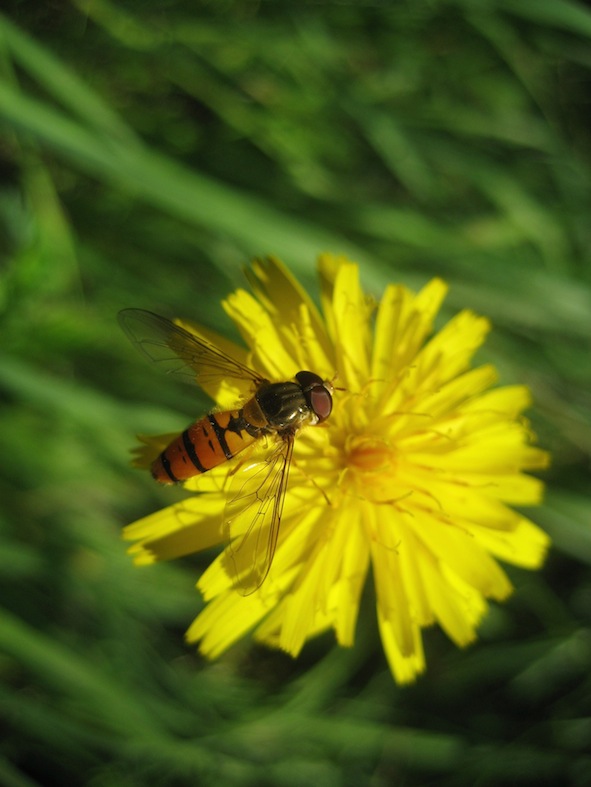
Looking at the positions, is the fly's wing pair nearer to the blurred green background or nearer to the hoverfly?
the hoverfly

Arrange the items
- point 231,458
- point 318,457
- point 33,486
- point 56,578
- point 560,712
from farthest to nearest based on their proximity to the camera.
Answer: point 560,712, point 33,486, point 56,578, point 318,457, point 231,458

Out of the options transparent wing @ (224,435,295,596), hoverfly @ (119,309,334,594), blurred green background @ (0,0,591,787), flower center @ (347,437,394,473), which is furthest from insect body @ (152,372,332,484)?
blurred green background @ (0,0,591,787)

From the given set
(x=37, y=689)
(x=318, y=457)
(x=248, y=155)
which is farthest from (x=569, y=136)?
(x=37, y=689)

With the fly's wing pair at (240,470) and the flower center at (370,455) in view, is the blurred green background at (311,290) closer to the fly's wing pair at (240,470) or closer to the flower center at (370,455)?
the fly's wing pair at (240,470)

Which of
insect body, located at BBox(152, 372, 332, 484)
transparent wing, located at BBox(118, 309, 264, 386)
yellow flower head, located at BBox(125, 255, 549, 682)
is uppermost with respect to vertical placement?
transparent wing, located at BBox(118, 309, 264, 386)

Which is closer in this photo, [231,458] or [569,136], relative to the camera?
[231,458]

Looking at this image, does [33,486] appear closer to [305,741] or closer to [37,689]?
[37,689]

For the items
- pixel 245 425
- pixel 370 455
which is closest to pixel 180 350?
pixel 245 425

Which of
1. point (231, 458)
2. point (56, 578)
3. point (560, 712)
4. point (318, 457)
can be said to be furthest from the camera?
point (560, 712)

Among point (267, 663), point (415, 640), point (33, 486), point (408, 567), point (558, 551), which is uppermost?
point (33, 486)
